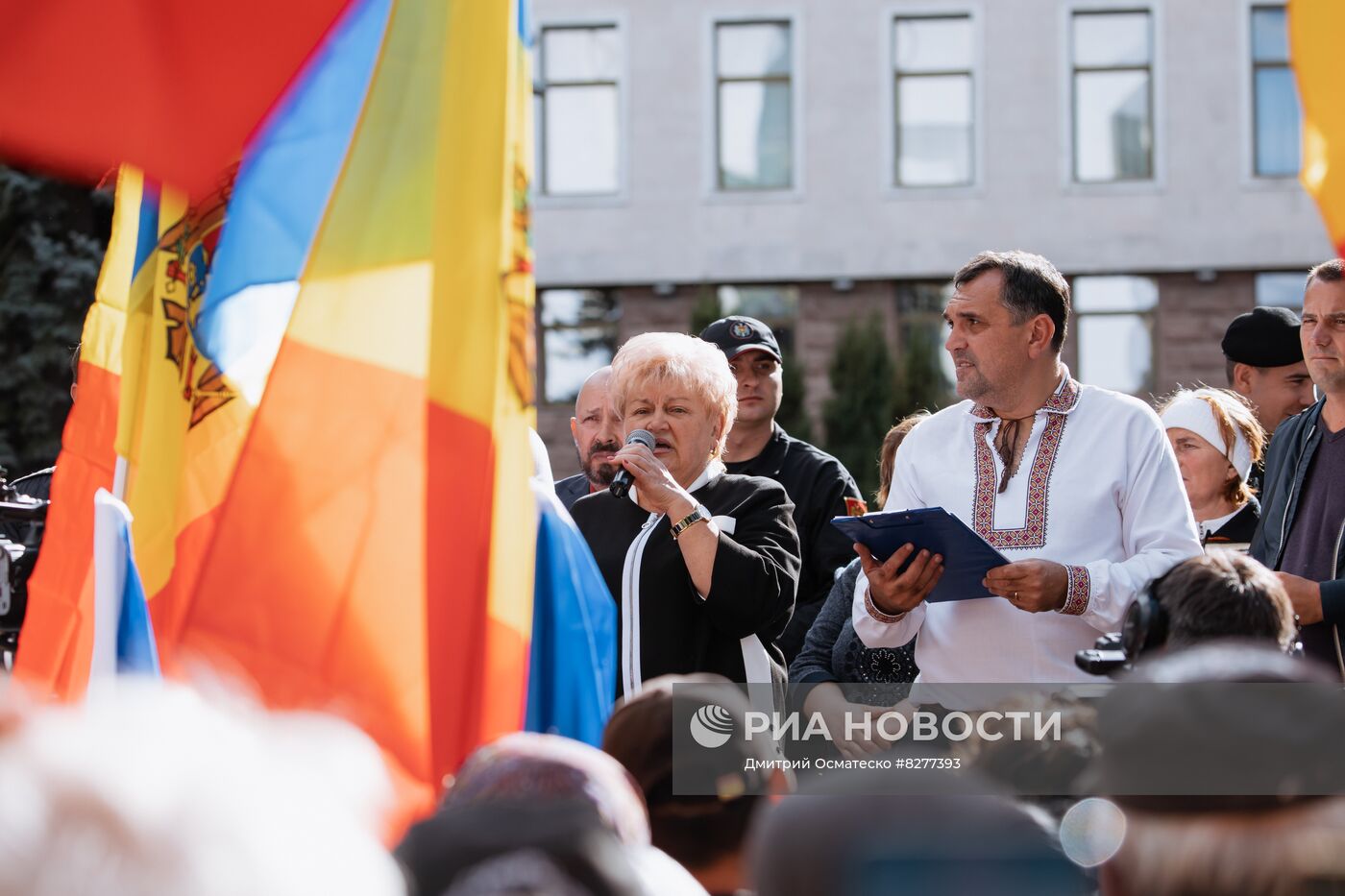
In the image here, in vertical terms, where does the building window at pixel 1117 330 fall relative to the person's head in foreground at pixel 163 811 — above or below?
above

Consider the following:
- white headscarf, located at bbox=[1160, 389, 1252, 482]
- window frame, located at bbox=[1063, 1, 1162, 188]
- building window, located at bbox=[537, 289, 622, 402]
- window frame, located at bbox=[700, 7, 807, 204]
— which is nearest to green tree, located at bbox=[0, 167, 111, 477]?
building window, located at bbox=[537, 289, 622, 402]

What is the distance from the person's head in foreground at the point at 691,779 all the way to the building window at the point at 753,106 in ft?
53.7

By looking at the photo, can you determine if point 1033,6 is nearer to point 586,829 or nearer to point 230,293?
point 230,293

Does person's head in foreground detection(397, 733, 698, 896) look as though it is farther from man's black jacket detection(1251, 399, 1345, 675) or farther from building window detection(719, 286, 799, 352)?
building window detection(719, 286, 799, 352)

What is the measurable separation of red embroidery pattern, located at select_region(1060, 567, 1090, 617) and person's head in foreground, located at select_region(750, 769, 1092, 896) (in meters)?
1.81

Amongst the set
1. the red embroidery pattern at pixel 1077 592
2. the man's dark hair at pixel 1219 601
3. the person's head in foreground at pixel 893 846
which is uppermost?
the man's dark hair at pixel 1219 601

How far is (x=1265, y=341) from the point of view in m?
4.96

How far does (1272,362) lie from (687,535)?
264 cm

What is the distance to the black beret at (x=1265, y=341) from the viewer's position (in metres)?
4.95

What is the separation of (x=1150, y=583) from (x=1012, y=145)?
16.1 metres

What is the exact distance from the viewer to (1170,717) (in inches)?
50.8

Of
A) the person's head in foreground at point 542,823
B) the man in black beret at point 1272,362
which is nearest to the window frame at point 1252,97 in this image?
the man in black beret at point 1272,362

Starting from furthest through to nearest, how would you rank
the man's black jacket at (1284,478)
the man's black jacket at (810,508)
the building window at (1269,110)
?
the building window at (1269,110) → the man's black jacket at (810,508) → the man's black jacket at (1284,478)

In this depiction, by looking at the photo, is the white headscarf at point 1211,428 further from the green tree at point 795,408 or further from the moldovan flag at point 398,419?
the green tree at point 795,408
